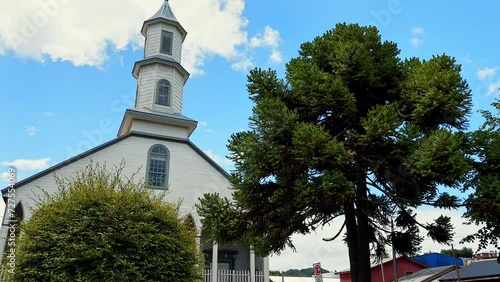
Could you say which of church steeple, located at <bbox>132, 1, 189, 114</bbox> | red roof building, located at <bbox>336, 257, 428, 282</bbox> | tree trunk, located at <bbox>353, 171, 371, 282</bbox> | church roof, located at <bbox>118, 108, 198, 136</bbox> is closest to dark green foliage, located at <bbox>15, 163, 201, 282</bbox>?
tree trunk, located at <bbox>353, 171, 371, 282</bbox>

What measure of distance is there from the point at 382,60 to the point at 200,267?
23.3ft

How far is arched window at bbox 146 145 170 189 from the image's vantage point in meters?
19.0

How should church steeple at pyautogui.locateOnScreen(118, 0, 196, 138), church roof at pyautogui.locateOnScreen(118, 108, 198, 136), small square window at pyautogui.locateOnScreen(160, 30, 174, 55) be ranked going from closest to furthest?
1. church roof at pyautogui.locateOnScreen(118, 108, 198, 136)
2. church steeple at pyautogui.locateOnScreen(118, 0, 196, 138)
3. small square window at pyautogui.locateOnScreen(160, 30, 174, 55)

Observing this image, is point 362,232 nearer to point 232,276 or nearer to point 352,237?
point 352,237

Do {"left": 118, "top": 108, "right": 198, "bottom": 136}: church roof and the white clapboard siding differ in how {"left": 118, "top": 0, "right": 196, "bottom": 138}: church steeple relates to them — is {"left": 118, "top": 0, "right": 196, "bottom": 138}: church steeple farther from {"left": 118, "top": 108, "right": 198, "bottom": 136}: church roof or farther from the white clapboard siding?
the white clapboard siding

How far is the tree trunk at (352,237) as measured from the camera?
326 inches

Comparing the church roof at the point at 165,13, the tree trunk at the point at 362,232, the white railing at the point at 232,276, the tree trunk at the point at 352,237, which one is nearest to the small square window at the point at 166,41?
the church roof at the point at 165,13

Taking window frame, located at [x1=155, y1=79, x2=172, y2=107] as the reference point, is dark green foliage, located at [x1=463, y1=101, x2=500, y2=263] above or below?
below

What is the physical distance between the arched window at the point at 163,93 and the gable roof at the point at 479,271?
769 inches

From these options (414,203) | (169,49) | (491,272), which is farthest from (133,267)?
(491,272)

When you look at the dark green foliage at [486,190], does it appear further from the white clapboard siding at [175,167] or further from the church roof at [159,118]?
the church roof at [159,118]

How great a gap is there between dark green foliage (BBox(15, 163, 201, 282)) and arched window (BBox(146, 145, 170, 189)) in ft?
28.0

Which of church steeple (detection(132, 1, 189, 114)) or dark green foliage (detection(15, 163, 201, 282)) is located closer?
dark green foliage (detection(15, 163, 201, 282))

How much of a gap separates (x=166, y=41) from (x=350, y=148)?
18.2m
